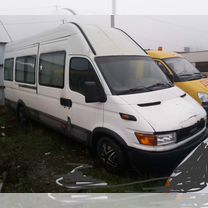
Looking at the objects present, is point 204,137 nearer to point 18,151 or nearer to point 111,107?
point 111,107

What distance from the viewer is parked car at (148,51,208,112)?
6.62 m

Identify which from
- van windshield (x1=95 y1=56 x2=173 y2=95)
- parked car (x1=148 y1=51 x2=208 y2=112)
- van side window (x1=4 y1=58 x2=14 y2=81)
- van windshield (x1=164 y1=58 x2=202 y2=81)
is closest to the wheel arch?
van windshield (x1=95 y1=56 x2=173 y2=95)

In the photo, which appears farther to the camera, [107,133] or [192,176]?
[107,133]

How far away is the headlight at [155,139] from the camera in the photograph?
13.4ft

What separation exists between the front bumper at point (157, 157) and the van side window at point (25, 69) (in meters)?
3.85

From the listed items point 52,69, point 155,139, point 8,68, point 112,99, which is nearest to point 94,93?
point 112,99

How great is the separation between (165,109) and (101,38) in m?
1.95

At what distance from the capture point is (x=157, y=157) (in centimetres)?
414

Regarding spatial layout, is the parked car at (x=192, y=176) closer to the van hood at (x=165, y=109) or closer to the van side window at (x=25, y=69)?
the van hood at (x=165, y=109)

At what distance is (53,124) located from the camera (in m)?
6.30

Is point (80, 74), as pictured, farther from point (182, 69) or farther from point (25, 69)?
point (182, 69)

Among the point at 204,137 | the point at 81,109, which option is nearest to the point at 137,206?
the point at 204,137

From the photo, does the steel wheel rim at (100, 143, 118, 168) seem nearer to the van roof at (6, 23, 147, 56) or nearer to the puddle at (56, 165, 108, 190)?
the puddle at (56, 165, 108, 190)

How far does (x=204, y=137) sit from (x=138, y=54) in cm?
202
